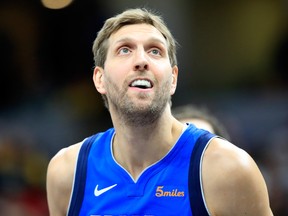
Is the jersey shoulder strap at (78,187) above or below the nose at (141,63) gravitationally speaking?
below

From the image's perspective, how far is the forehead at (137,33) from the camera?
11.5 ft

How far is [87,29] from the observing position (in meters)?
8.84

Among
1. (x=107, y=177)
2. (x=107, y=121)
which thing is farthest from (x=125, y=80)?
(x=107, y=121)

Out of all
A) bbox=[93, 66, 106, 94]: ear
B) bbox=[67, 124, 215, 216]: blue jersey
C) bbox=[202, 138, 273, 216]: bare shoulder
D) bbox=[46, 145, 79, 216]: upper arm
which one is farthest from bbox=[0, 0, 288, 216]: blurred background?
bbox=[202, 138, 273, 216]: bare shoulder

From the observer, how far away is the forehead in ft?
11.5

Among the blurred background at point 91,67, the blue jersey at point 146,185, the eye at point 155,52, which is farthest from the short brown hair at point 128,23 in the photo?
the blurred background at point 91,67

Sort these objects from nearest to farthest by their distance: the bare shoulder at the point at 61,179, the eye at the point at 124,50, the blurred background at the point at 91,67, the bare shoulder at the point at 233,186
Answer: the bare shoulder at the point at 233,186 → the eye at the point at 124,50 → the bare shoulder at the point at 61,179 → the blurred background at the point at 91,67

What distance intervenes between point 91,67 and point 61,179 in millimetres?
5443

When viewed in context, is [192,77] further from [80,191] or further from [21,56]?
[80,191]

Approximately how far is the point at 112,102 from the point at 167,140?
378 mm

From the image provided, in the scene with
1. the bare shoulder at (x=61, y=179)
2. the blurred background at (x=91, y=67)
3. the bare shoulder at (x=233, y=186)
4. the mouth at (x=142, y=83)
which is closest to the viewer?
the bare shoulder at (x=233, y=186)

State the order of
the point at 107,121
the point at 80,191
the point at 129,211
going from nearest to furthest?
the point at 129,211
the point at 80,191
the point at 107,121

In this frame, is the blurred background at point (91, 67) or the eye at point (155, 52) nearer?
the eye at point (155, 52)

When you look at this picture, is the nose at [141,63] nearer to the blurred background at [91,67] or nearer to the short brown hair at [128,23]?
the short brown hair at [128,23]
